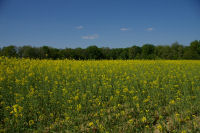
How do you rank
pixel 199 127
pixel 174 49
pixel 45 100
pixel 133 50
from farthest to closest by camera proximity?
1. pixel 133 50
2. pixel 174 49
3. pixel 45 100
4. pixel 199 127

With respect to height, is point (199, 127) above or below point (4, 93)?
below

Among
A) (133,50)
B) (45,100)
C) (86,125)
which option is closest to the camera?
(86,125)

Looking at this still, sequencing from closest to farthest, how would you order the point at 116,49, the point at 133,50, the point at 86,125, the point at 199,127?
the point at 199,127
the point at 86,125
the point at 133,50
the point at 116,49

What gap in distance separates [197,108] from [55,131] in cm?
381

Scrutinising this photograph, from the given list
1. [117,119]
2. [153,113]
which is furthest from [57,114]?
[153,113]

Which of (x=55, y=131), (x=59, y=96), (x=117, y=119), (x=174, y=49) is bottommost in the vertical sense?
(x=55, y=131)

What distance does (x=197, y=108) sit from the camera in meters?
3.93

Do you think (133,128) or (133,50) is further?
(133,50)

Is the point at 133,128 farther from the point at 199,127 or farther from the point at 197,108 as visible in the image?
the point at 197,108

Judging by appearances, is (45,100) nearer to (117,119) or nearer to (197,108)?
(117,119)

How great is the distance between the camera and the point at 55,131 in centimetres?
321

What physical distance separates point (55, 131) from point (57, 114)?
0.56 metres

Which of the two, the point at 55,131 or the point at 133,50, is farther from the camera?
the point at 133,50

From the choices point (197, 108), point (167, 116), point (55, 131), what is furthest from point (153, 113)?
point (55, 131)
